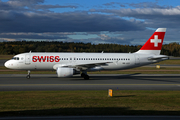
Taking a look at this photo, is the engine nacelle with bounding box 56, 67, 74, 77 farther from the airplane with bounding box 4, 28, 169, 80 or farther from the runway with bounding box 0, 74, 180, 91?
the runway with bounding box 0, 74, 180, 91

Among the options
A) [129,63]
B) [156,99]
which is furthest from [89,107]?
[129,63]

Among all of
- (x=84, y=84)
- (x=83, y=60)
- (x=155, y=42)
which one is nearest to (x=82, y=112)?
(x=84, y=84)

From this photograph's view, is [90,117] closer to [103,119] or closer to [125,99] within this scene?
[103,119]

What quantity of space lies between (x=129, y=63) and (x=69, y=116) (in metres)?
22.3

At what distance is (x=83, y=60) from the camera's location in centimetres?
3077

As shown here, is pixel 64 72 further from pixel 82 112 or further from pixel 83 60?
pixel 82 112

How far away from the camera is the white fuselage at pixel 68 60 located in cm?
2956

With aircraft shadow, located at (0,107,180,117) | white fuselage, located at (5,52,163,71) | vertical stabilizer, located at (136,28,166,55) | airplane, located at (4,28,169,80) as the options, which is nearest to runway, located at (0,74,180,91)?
airplane, located at (4,28,169,80)

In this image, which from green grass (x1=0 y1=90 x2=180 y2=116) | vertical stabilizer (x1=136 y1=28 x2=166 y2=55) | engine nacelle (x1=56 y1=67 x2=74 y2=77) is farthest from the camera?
vertical stabilizer (x1=136 y1=28 x2=166 y2=55)

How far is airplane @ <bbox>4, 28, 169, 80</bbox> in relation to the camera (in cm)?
2948

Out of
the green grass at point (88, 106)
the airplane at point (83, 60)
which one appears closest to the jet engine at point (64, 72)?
the airplane at point (83, 60)

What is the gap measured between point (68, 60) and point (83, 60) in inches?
90.0

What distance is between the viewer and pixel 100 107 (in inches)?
513

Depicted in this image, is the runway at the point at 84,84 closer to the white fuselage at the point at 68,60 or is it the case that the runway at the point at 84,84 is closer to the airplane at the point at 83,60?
the airplane at the point at 83,60
